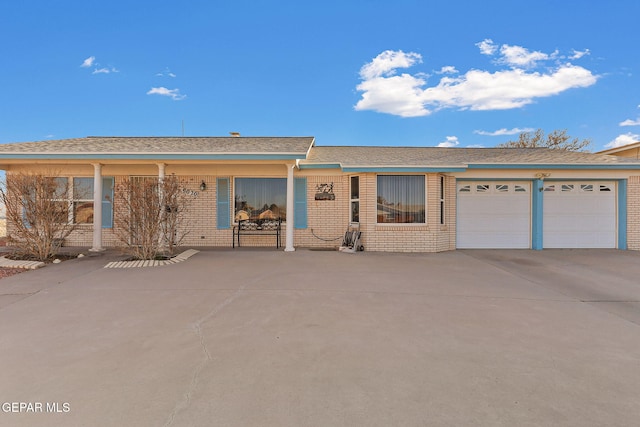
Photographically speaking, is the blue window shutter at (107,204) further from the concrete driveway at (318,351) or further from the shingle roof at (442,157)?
the shingle roof at (442,157)

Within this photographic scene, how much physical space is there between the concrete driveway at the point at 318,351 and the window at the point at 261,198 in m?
5.39

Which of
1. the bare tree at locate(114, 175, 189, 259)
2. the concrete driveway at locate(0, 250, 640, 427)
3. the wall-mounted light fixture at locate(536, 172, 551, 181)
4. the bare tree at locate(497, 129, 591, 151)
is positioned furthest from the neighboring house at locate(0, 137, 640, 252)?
the bare tree at locate(497, 129, 591, 151)

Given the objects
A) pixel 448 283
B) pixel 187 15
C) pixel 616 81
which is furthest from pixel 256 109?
pixel 616 81

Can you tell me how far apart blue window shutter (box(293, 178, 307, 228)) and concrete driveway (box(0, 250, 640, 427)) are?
5.14 meters

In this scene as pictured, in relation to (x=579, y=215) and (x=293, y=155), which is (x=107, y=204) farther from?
(x=579, y=215)

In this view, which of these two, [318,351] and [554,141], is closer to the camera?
[318,351]

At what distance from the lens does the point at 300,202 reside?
11.5m

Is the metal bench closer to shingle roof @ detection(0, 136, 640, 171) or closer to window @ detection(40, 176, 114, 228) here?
shingle roof @ detection(0, 136, 640, 171)

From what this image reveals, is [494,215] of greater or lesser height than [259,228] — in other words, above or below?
above

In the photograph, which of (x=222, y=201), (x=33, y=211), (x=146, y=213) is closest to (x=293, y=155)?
(x=222, y=201)

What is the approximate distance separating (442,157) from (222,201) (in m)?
8.26

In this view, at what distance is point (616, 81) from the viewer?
51.6 ft

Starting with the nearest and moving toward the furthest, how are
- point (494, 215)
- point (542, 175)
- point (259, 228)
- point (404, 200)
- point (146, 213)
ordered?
point (146, 213) → point (404, 200) → point (542, 175) → point (494, 215) → point (259, 228)

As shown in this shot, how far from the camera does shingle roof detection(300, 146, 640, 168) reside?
10.6 m
